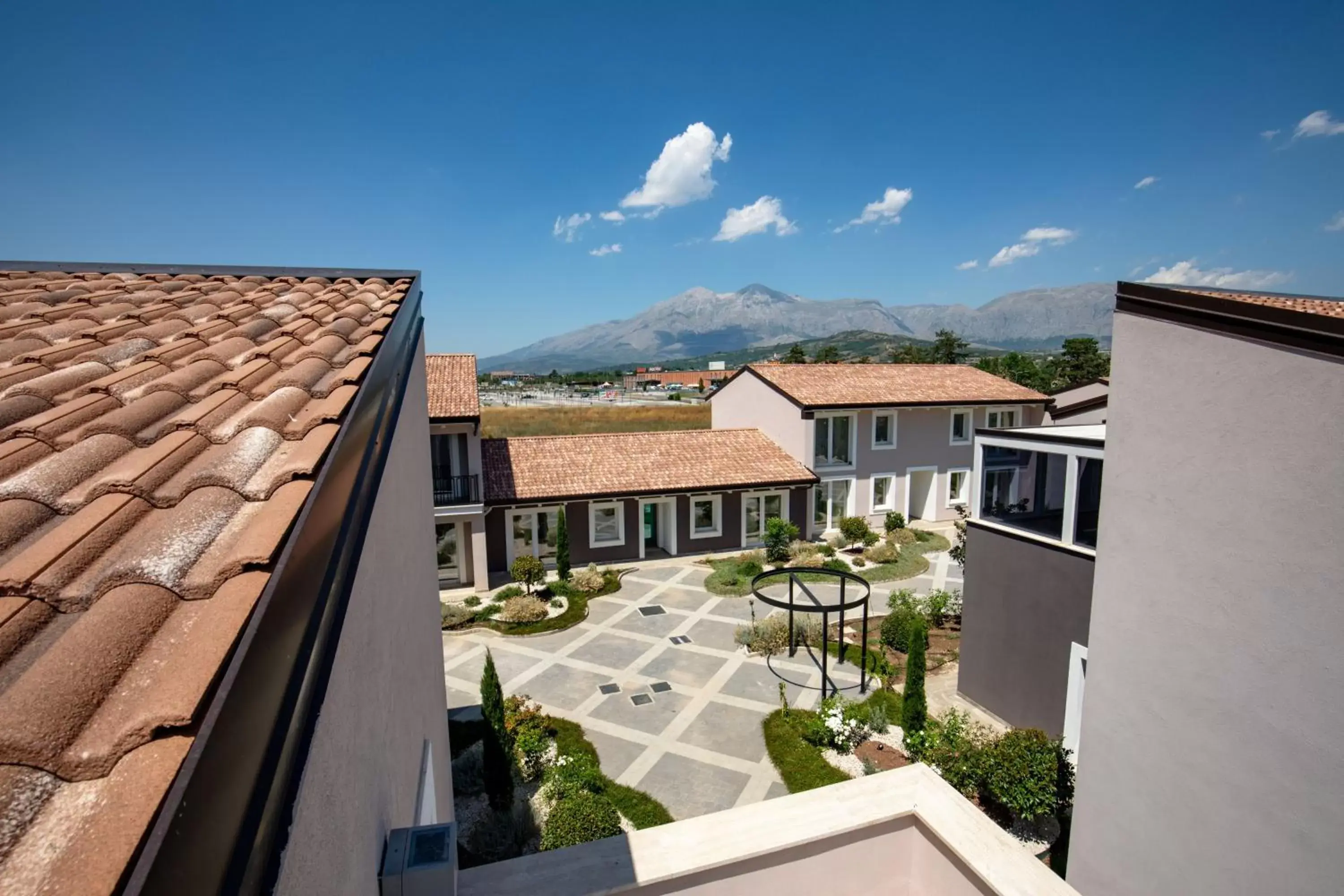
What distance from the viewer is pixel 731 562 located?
852 inches

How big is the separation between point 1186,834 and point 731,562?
15.5 meters

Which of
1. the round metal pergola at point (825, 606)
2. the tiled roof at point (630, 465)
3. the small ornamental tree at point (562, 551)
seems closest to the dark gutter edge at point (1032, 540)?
the round metal pergola at point (825, 606)

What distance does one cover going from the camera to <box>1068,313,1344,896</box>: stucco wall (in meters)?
5.46

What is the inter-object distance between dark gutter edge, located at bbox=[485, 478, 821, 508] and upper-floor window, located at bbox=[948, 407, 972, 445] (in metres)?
7.07

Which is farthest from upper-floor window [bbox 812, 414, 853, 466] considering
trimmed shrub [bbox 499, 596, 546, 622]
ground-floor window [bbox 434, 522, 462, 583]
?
ground-floor window [bbox 434, 522, 462, 583]

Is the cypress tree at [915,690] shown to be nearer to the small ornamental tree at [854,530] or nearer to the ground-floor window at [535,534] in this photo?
the small ornamental tree at [854,530]

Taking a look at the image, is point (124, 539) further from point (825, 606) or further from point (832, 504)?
point (832, 504)

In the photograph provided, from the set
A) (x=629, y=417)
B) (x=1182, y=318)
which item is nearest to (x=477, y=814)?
(x=1182, y=318)

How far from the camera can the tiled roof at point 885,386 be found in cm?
2494

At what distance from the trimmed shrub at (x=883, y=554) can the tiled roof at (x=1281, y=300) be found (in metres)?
14.6

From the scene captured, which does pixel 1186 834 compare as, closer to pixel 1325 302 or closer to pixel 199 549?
pixel 1325 302

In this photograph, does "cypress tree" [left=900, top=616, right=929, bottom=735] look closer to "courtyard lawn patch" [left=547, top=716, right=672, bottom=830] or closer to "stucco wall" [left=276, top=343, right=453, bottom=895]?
"courtyard lawn patch" [left=547, top=716, right=672, bottom=830]

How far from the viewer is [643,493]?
2164 cm

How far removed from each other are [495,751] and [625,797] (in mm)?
2144
